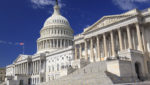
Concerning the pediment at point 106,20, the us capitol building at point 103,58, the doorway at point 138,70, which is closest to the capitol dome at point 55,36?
the us capitol building at point 103,58

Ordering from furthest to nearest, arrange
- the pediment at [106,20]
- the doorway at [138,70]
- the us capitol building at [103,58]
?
Result: the pediment at [106,20], the doorway at [138,70], the us capitol building at [103,58]

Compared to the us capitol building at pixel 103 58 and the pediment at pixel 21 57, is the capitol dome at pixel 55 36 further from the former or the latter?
the pediment at pixel 21 57

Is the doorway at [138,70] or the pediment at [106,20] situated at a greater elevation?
the pediment at [106,20]

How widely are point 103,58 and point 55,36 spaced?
56967 millimetres

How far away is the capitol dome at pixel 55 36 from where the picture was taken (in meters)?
112

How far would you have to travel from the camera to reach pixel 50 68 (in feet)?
308

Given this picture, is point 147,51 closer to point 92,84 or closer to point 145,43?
point 145,43

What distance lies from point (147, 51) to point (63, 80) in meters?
24.3

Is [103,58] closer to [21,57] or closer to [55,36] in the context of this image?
[55,36]

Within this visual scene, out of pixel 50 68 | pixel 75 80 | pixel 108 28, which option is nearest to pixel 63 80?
pixel 75 80

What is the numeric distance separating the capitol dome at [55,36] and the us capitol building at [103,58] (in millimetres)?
1288

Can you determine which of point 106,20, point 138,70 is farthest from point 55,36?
point 138,70

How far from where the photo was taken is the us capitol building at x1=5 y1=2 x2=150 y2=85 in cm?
3978

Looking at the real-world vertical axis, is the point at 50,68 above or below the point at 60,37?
below
